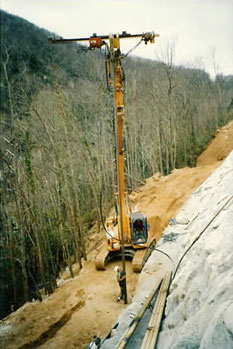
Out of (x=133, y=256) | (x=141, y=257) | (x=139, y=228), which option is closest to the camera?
(x=141, y=257)

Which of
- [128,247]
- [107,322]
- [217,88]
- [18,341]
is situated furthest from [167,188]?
[217,88]

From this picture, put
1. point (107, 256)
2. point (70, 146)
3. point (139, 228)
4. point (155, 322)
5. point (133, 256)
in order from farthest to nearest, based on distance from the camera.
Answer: point (70, 146) → point (107, 256) → point (133, 256) → point (139, 228) → point (155, 322)

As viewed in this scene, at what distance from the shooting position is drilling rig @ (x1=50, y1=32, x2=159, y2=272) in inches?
279

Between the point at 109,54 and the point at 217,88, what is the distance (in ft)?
98.3

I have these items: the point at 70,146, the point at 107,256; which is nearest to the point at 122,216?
the point at 107,256

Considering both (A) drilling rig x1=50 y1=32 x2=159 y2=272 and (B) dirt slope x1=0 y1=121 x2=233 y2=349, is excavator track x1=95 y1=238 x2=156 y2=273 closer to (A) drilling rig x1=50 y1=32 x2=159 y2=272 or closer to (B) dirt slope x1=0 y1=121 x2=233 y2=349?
(A) drilling rig x1=50 y1=32 x2=159 y2=272

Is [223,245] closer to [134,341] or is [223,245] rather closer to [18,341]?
[134,341]

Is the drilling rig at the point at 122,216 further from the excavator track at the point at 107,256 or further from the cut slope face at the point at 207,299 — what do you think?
the cut slope face at the point at 207,299

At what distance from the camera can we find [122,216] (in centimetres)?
804

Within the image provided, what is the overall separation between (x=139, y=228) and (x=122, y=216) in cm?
143

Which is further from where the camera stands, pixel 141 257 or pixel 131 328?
pixel 141 257

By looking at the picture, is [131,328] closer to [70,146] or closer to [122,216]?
[122,216]

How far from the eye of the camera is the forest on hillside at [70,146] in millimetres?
10117

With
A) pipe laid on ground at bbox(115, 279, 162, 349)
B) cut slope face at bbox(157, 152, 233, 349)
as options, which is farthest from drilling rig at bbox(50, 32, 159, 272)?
cut slope face at bbox(157, 152, 233, 349)
